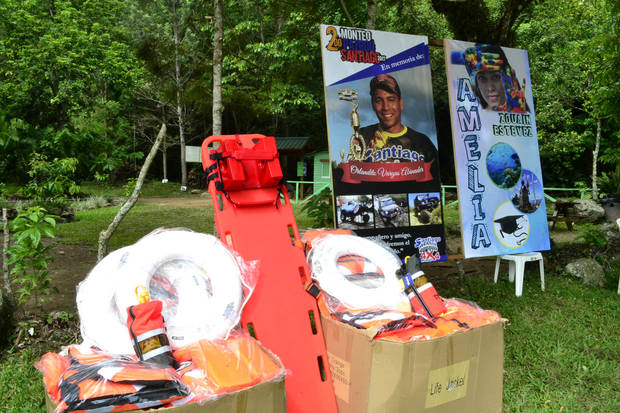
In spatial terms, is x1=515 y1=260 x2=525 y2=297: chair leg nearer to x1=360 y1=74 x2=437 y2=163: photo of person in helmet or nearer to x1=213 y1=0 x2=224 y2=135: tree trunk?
x1=360 y1=74 x2=437 y2=163: photo of person in helmet

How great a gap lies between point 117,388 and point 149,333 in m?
0.28

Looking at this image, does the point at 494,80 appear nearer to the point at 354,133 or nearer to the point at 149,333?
the point at 354,133

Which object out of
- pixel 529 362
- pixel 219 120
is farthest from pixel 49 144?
pixel 529 362

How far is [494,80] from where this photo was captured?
14.5ft

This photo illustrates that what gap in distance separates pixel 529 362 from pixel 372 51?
2.56 meters

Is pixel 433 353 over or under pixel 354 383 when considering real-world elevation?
over

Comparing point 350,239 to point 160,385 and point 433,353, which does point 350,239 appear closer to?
point 433,353

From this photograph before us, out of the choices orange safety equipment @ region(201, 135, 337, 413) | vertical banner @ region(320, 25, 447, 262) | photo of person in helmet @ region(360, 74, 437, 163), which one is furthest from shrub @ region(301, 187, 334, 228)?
orange safety equipment @ region(201, 135, 337, 413)

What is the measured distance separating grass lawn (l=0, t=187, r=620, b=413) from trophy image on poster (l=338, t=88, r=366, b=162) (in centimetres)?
166

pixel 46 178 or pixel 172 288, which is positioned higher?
pixel 46 178

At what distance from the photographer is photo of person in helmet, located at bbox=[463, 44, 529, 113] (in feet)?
14.3

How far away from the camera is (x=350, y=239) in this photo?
2.74 metres

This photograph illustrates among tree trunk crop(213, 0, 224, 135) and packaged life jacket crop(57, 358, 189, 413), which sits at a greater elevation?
tree trunk crop(213, 0, 224, 135)

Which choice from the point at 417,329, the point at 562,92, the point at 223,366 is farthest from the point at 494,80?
the point at 562,92
